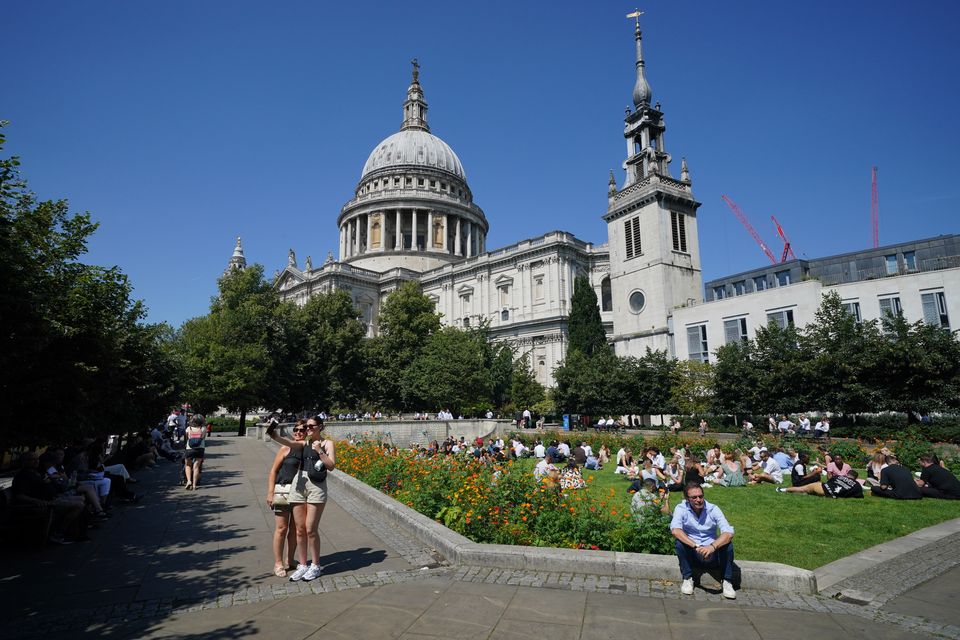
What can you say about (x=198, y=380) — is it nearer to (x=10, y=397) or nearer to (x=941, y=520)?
(x=10, y=397)

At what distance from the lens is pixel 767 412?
2773 centimetres

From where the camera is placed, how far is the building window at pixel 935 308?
97.4 feet

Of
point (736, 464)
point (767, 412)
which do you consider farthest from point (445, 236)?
point (736, 464)

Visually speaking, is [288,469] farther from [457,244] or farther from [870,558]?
[457,244]

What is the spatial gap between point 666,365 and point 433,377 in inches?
697

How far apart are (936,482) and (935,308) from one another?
2450 centimetres

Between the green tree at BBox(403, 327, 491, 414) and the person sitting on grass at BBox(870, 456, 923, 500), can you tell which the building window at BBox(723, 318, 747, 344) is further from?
the person sitting on grass at BBox(870, 456, 923, 500)

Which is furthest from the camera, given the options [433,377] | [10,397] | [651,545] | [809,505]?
[433,377]

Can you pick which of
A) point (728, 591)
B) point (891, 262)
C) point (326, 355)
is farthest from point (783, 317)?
point (326, 355)

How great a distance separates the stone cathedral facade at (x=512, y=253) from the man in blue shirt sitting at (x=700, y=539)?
37.9 metres

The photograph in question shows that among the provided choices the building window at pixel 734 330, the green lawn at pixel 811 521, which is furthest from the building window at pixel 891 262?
the green lawn at pixel 811 521

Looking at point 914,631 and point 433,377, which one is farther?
point 433,377

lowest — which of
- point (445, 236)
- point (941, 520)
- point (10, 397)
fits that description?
point (941, 520)

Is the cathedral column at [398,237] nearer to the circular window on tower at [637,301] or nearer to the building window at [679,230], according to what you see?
the circular window on tower at [637,301]
